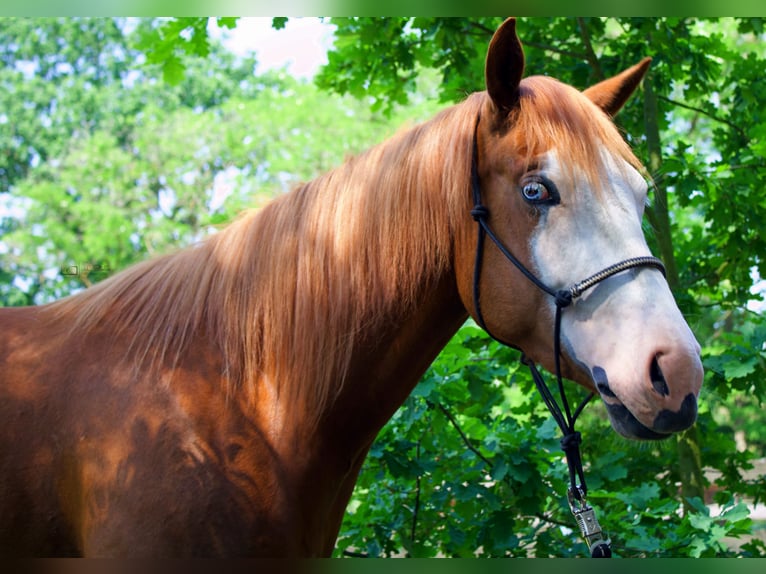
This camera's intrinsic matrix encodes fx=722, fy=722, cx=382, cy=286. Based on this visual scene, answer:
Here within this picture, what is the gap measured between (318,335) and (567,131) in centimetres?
106

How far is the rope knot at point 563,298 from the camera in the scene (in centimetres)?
221

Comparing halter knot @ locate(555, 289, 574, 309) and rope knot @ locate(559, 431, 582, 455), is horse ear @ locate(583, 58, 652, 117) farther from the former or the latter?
rope knot @ locate(559, 431, 582, 455)

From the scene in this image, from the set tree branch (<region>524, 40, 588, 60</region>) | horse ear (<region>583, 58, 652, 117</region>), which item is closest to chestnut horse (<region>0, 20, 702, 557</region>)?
horse ear (<region>583, 58, 652, 117</region>)

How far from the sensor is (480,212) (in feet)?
7.82

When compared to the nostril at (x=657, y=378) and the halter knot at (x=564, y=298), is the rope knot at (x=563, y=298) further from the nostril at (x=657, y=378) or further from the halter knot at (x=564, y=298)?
the nostril at (x=657, y=378)

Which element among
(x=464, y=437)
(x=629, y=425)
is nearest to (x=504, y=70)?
(x=629, y=425)

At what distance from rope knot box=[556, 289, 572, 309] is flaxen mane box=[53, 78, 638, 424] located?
1.41ft

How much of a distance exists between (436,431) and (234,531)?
6.86ft

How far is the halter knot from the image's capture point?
7.23ft

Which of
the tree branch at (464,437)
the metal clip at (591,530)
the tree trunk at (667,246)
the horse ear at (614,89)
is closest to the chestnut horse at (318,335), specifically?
the horse ear at (614,89)

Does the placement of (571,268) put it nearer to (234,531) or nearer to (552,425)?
(234,531)

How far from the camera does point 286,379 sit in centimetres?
242

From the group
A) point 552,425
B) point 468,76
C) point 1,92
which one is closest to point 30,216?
point 1,92

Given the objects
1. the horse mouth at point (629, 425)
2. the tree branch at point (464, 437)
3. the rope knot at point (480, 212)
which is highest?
the rope knot at point (480, 212)
